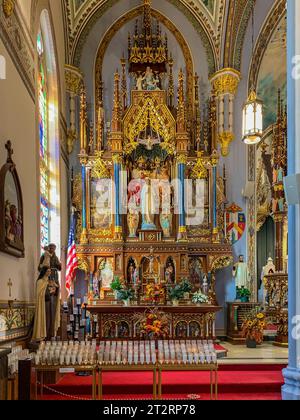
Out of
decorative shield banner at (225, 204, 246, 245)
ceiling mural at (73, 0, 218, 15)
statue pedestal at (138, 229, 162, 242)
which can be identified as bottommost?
statue pedestal at (138, 229, 162, 242)

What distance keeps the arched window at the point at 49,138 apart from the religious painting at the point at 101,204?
1.33 m

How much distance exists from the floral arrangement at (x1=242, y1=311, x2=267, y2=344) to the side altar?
1748 mm

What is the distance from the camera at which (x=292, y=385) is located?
5.53 metres

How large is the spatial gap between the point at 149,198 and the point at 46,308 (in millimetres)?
6129

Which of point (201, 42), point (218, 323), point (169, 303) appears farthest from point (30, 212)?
point (201, 42)

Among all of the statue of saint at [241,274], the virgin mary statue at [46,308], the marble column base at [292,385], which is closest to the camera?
the marble column base at [292,385]

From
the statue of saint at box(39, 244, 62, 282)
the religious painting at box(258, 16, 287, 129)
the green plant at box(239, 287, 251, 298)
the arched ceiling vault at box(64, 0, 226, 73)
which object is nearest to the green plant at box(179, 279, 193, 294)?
the green plant at box(239, 287, 251, 298)

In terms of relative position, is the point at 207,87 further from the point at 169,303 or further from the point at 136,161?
the point at 169,303

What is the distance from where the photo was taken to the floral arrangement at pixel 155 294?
1302 centimetres

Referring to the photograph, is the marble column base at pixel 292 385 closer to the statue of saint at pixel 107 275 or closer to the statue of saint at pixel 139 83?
the statue of saint at pixel 107 275

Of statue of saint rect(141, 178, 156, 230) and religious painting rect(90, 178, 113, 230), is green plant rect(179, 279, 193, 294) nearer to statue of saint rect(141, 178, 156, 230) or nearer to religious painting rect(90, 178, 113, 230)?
statue of saint rect(141, 178, 156, 230)

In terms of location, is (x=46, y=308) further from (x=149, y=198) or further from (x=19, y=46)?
(x=149, y=198)

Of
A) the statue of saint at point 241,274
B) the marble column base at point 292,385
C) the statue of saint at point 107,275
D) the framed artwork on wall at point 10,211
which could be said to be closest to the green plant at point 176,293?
the statue of saint at point 107,275

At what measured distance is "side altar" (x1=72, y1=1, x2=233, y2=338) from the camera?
582 inches
